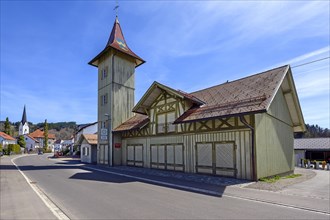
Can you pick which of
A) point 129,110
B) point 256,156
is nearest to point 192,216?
point 256,156

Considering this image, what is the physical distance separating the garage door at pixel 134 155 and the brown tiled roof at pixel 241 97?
6.71m

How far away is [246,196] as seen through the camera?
364 inches

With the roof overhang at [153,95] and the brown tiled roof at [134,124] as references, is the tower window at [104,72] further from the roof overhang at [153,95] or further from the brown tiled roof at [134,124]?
the roof overhang at [153,95]

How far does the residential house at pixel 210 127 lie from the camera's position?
13.5 meters

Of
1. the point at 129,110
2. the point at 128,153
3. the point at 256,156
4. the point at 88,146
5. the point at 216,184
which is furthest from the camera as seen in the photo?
the point at 88,146

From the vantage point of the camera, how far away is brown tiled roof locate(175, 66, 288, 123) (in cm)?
1301

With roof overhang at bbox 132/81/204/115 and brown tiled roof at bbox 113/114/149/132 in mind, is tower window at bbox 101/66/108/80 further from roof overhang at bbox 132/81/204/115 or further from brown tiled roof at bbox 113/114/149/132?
roof overhang at bbox 132/81/204/115

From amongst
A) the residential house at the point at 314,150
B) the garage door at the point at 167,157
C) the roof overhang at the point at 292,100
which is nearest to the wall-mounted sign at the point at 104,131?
the garage door at the point at 167,157

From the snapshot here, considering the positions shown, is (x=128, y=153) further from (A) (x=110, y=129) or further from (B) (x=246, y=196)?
(B) (x=246, y=196)

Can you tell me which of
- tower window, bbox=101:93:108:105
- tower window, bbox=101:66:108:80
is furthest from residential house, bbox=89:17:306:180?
tower window, bbox=101:66:108:80

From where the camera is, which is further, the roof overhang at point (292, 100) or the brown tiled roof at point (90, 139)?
the brown tiled roof at point (90, 139)

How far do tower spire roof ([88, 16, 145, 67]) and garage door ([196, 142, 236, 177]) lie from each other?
1501 centimetres

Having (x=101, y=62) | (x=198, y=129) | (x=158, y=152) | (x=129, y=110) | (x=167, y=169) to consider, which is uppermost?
(x=101, y=62)

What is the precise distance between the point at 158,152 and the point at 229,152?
6.98 metres
